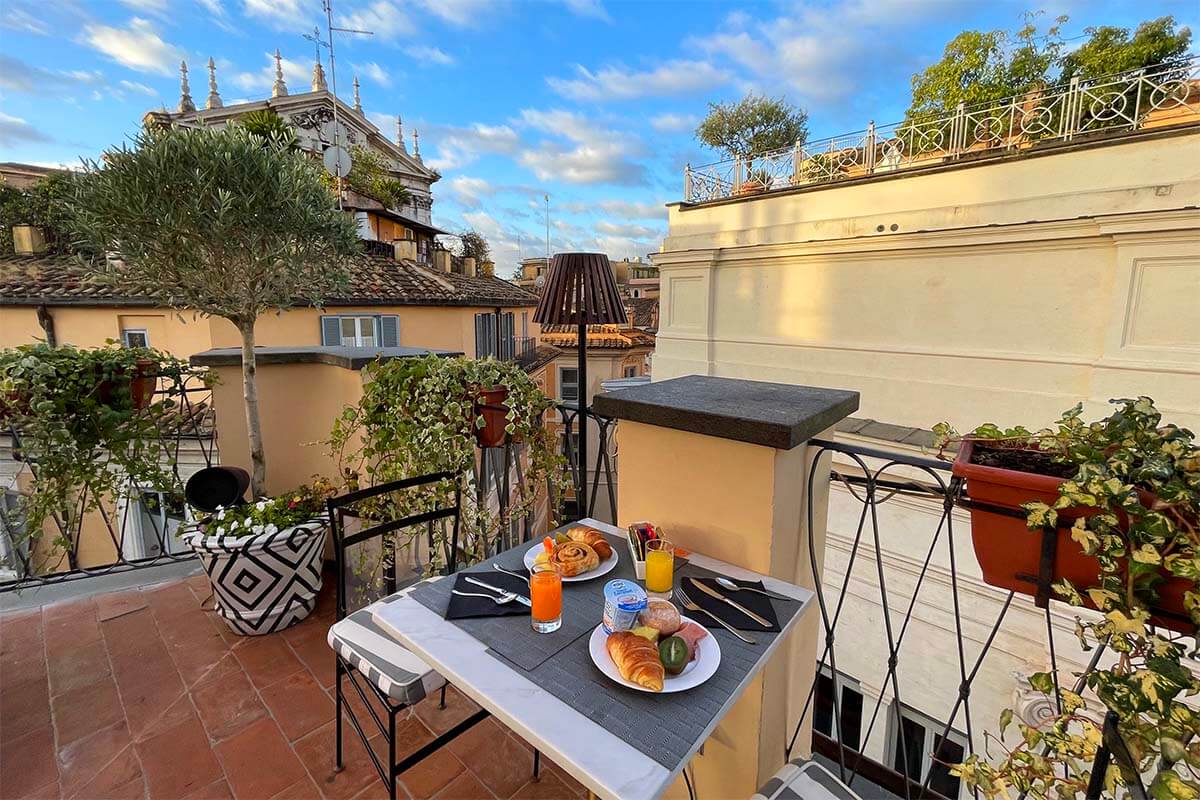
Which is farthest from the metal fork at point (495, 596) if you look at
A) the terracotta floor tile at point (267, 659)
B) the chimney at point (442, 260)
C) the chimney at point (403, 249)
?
the chimney at point (442, 260)

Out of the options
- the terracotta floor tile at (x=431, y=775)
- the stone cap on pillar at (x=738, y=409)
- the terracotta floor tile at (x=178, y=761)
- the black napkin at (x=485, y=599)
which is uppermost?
the stone cap on pillar at (x=738, y=409)

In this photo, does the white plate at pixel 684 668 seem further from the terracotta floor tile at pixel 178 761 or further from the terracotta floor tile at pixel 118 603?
the terracotta floor tile at pixel 118 603

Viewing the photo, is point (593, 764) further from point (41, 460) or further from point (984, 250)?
point (984, 250)

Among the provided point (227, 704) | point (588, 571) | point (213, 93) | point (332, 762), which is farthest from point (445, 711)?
point (213, 93)

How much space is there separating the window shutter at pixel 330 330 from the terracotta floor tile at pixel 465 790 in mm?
9453

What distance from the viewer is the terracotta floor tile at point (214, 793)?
1.54m

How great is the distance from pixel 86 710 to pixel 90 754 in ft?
0.89

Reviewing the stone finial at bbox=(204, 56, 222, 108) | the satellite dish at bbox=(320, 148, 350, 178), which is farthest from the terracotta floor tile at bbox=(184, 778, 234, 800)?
the stone finial at bbox=(204, 56, 222, 108)

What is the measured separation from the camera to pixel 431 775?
1.64m

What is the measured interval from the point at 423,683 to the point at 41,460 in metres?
2.28

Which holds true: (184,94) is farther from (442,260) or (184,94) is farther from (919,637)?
(919,637)

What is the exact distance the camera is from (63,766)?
165cm

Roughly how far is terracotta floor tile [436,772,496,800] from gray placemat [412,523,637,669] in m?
0.84

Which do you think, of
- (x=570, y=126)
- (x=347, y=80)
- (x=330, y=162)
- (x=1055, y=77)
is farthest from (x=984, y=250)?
(x=347, y=80)
